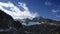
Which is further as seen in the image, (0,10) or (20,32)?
(0,10)

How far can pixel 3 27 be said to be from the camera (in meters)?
60.2

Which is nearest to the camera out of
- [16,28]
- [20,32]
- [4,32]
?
[4,32]

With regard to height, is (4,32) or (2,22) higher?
(2,22)

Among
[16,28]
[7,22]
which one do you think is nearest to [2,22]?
[7,22]

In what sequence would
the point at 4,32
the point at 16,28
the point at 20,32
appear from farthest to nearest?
the point at 16,28
the point at 20,32
the point at 4,32

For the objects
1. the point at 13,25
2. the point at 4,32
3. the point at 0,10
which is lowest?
the point at 4,32

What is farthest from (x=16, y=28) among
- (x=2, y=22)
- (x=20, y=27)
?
(x=2, y=22)

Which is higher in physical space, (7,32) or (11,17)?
(11,17)

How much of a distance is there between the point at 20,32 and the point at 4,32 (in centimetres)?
733

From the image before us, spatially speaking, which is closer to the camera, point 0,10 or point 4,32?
point 4,32

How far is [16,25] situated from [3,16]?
592 cm

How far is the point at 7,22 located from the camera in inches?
2442

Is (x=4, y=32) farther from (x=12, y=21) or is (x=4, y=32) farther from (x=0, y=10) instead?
(x=0, y=10)

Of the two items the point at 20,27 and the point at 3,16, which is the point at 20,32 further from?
the point at 3,16
